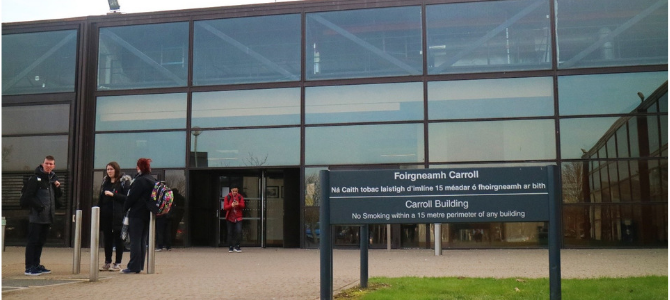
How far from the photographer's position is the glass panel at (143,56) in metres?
18.4

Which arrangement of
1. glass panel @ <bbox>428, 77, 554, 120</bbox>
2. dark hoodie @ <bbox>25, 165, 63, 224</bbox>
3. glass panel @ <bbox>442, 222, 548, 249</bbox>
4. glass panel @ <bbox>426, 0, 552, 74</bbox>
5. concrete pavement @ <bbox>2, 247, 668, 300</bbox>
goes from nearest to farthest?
concrete pavement @ <bbox>2, 247, 668, 300</bbox> < dark hoodie @ <bbox>25, 165, 63, 224</bbox> < glass panel @ <bbox>442, 222, 548, 249</bbox> < glass panel @ <bbox>428, 77, 554, 120</bbox> < glass panel @ <bbox>426, 0, 552, 74</bbox>

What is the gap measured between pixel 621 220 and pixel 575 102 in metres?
2.80

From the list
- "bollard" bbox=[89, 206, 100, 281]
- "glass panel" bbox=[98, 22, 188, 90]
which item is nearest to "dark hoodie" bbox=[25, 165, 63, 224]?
"bollard" bbox=[89, 206, 100, 281]

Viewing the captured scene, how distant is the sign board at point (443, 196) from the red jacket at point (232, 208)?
35.4ft

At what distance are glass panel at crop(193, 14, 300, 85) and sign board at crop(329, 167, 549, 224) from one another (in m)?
11.7

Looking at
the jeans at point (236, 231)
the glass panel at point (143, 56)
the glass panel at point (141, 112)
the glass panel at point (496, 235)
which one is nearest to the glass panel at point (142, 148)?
the glass panel at point (141, 112)

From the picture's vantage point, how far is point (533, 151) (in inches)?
651

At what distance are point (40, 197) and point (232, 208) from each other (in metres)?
7.26

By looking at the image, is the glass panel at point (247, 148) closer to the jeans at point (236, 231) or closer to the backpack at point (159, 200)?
the jeans at point (236, 231)

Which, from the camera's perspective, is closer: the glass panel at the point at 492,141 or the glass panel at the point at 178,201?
the glass panel at the point at 492,141

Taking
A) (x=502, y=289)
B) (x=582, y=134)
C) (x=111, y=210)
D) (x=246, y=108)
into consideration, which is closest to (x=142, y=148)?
(x=246, y=108)

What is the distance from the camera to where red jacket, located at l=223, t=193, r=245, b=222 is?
16703mm

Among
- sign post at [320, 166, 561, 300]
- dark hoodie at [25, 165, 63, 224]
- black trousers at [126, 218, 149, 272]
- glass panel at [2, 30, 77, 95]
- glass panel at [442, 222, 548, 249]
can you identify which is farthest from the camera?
glass panel at [2, 30, 77, 95]

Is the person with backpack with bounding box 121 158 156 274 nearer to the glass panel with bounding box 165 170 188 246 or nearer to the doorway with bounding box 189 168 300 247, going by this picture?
the glass panel with bounding box 165 170 188 246
